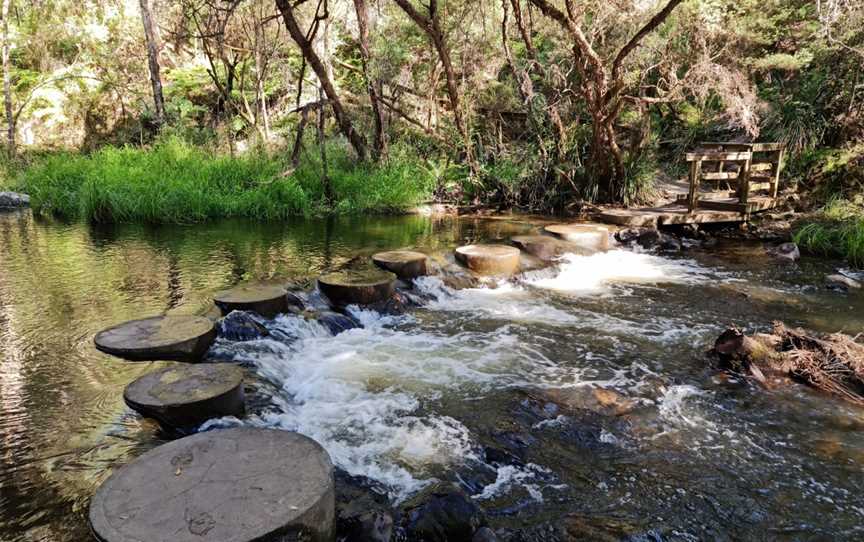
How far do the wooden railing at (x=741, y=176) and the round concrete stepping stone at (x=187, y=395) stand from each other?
9.30 meters

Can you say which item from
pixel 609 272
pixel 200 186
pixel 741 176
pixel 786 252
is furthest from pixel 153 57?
pixel 786 252

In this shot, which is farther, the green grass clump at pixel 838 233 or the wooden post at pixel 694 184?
the wooden post at pixel 694 184

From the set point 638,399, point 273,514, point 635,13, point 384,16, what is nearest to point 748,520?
point 638,399

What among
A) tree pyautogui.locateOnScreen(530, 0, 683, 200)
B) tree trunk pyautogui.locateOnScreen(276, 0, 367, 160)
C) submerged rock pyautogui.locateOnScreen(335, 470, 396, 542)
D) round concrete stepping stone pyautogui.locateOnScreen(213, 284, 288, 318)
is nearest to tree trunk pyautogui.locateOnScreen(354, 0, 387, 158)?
tree trunk pyautogui.locateOnScreen(276, 0, 367, 160)

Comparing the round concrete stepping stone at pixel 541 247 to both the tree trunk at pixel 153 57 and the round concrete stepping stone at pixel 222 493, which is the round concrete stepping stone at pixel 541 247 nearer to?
the round concrete stepping stone at pixel 222 493

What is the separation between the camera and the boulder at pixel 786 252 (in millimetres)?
9617

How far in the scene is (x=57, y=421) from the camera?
12.7ft

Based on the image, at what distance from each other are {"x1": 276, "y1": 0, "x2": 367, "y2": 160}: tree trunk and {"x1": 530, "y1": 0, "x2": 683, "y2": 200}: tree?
401 cm

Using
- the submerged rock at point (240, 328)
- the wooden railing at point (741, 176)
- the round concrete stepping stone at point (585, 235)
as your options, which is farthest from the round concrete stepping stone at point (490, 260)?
the wooden railing at point (741, 176)

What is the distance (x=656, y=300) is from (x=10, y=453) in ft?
21.9

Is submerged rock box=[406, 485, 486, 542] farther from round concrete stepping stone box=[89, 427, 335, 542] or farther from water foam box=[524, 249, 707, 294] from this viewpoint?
water foam box=[524, 249, 707, 294]

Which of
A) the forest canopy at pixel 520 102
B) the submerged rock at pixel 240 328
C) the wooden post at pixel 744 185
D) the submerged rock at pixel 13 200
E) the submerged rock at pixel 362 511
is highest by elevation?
the forest canopy at pixel 520 102

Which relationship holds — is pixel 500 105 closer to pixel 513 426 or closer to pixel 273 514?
pixel 513 426

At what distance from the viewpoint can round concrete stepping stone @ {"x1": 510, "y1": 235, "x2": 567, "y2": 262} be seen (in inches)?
364
